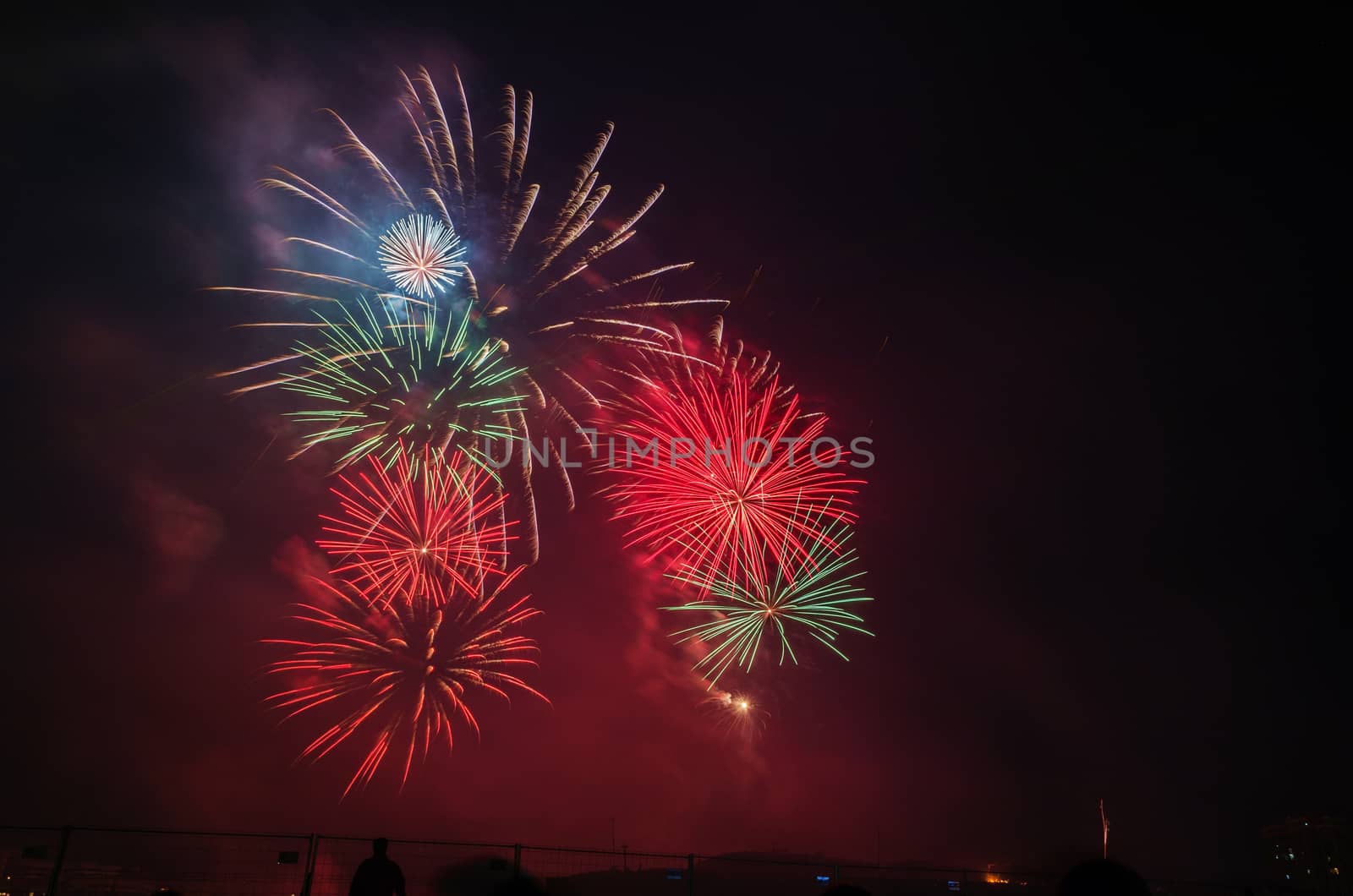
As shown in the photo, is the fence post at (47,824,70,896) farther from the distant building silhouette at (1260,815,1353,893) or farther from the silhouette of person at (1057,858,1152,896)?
the distant building silhouette at (1260,815,1353,893)

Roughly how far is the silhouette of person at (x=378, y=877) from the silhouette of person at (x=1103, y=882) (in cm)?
639

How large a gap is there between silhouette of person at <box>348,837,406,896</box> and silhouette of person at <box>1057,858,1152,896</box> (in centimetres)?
639

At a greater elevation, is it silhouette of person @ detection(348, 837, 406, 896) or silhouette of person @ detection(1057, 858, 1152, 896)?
silhouette of person @ detection(1057, 858, 1152, 896)

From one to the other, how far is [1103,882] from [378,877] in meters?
6.69

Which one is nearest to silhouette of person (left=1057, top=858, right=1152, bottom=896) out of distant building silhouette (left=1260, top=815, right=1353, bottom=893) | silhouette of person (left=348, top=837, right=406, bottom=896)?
silhouette of person (left=348, top=837, right=406, bottom=896)

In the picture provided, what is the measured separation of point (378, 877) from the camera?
7.46 m

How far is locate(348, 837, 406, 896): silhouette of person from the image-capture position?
24.4 ft

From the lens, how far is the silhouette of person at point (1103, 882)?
8.70 feet

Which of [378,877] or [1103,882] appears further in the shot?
[378,877]

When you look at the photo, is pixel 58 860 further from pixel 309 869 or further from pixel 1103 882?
pixel 1103 882

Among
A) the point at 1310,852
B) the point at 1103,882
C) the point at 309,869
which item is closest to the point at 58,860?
the point at 309,869

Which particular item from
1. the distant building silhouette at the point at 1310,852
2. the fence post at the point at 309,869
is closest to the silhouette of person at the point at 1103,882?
the fence post at the point at 309,869

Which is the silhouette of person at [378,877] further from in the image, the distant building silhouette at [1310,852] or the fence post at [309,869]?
the distant building silhouette at [1310,852]

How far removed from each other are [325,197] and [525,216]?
4.37m
